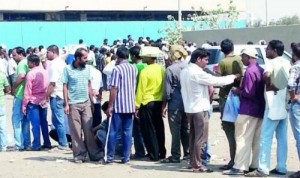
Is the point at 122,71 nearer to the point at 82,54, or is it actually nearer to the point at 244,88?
the point at 82,54

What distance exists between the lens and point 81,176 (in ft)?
36.1

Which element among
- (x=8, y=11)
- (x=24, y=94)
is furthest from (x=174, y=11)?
(x=24, y=94)

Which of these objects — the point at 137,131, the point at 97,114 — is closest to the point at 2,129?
the point at 97,114

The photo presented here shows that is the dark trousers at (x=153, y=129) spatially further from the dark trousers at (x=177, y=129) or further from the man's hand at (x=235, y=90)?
the man's hand at (x=235, y=90)

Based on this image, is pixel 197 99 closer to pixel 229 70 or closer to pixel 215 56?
pixel 229 70

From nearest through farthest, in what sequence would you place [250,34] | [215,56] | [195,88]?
[195,88], [215,56], [250,34]

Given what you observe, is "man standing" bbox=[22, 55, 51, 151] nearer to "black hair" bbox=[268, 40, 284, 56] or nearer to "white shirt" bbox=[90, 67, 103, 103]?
"white shirt" bbox=[90, 67, 103, 103]

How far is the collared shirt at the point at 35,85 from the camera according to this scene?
13328mm

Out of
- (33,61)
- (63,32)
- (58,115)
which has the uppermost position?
(63,32)

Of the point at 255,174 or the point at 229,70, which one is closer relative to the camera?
the point at 255,174

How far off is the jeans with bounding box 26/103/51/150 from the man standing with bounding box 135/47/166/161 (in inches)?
90.1

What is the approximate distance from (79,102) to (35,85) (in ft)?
5.64

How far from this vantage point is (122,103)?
1173cm

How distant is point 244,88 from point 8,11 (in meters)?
50.4
